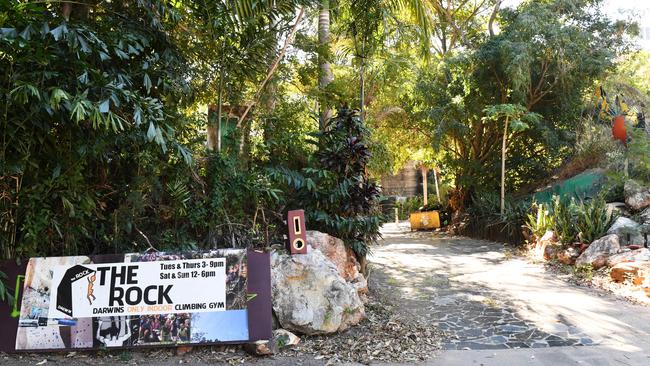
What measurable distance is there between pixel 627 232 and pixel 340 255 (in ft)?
18.9

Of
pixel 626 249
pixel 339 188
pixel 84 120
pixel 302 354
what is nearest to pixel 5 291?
pixel 84 120

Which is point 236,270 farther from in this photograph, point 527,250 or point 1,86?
point 527,250

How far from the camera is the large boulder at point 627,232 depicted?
8305 mm

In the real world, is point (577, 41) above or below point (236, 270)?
above

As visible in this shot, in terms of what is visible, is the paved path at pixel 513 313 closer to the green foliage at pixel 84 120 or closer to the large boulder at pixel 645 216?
the large boulder at pixel 645 216

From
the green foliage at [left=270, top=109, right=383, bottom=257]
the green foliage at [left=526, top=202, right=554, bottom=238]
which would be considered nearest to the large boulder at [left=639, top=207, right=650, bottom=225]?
the green foliage at [left=526, top=202, right=554, bottom=238]

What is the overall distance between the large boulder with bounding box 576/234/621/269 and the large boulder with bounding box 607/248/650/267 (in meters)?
0.16

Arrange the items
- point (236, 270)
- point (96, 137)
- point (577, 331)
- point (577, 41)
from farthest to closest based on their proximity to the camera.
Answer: point (577, 41)
point (577, 331)
point (236, 270)
point (96, 137)

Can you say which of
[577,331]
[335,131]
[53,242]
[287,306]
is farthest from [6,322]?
[577,331]

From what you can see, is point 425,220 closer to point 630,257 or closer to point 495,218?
point 495,218

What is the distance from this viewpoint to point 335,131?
6777mm

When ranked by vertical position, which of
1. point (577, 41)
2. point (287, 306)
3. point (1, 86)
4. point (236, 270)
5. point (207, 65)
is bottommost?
point (287, 306)

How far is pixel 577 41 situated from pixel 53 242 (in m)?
12.9

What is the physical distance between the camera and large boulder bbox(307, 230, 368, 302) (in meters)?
6.14
